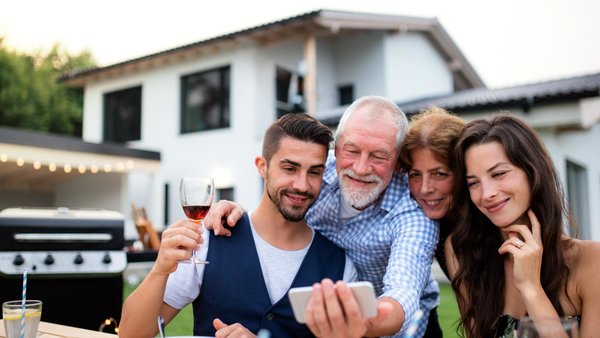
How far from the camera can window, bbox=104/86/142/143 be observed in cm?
1466

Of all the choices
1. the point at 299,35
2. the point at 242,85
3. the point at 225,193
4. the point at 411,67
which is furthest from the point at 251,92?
the point at 411,67

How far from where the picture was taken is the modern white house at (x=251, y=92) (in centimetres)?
1100

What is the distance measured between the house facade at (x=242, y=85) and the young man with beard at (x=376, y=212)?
820 centimetres

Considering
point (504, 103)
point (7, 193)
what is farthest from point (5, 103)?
point (504, 103)

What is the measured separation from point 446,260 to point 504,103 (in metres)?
6.42

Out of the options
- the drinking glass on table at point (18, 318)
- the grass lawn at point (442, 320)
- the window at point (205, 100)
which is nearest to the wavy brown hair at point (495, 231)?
the drinking glass on table at point (18, 318)

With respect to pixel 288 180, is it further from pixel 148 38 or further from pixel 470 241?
pixel 148 38

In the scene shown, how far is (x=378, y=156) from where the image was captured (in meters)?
2.44

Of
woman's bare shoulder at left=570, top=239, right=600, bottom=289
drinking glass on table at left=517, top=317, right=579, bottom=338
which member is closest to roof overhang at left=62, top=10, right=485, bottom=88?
woman's bare shoulder at left=570, top=239, right=600, bottom=289

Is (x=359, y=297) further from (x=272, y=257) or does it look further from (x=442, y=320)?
(x=442, y=320)

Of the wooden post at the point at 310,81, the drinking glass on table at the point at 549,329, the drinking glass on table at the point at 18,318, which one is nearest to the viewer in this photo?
the drinking glass on table at the point at 549,329

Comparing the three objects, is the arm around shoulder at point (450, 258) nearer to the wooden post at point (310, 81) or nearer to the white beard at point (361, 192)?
the white beard at point (361, 192)

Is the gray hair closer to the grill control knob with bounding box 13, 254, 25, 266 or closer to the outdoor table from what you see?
the outdoor table

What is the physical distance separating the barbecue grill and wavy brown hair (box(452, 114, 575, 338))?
217 cm
